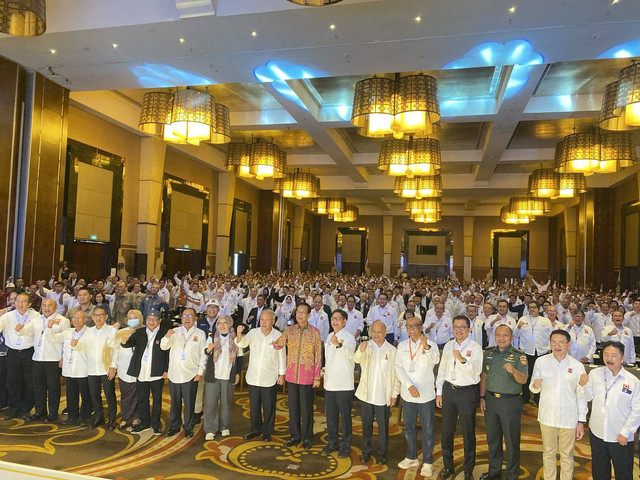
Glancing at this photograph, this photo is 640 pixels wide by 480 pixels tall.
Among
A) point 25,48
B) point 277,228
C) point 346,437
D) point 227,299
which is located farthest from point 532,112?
point 277,228

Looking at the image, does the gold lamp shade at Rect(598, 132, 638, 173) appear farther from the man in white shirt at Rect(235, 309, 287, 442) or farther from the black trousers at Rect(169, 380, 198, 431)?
the black trousers at Rect(169, 380, 198, 431)

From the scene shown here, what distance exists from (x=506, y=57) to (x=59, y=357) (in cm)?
796

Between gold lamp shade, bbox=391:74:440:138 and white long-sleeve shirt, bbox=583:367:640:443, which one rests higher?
gold lamp shade, bbox=391:74:440:138

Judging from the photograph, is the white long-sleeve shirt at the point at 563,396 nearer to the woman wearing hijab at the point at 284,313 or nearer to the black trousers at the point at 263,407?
the black trousers at the point at 263,407

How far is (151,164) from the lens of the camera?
15.7 metres

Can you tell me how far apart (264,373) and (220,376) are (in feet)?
1.80

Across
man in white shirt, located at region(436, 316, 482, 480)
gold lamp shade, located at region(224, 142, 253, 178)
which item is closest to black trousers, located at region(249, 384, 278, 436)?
man in white shirt, located at region(436, 316, 482, 480)

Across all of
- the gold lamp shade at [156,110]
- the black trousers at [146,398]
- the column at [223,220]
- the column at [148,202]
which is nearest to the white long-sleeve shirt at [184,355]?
the black trousers at [146,398]

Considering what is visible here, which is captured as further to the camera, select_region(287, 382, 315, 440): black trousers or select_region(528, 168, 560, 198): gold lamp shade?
select_region(528, 168, 560, 198): gold lamp shade

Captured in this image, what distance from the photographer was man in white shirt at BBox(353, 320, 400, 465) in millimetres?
5340

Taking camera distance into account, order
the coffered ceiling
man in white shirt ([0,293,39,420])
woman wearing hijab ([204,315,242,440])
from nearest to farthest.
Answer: woman wearing hijab ([204,315,242,440])
man in white shirt ([0,293,39,420])
the coffered ceiling

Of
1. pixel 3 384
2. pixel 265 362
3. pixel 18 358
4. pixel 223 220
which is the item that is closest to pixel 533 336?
pixel 265 362

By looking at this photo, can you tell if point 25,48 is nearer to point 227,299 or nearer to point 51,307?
point 51,307

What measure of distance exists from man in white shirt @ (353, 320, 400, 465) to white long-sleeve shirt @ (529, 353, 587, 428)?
1.41 metres
